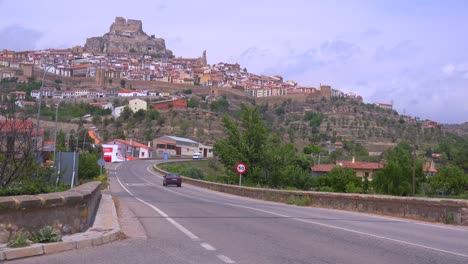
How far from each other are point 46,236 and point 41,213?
523mm

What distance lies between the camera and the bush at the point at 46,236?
35.5 feet

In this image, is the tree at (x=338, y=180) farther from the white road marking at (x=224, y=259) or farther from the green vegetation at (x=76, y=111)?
the green vegetation at (x=76, y=111)

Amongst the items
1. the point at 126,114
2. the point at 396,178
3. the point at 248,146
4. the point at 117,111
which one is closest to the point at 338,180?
the point at 396,178

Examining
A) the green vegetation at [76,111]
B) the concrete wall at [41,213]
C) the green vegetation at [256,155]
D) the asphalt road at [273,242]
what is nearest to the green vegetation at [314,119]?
the green vegetation at [76,111]

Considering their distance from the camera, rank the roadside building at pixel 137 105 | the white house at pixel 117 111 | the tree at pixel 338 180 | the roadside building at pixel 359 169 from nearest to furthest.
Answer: the tree at pixel 338 180 < the roadside building at pixel 359 169 < the white house at pixel 117 111 < the roadside building at pixel 137 105

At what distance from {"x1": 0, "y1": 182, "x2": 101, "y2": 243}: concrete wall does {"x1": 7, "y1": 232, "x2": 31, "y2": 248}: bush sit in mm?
119

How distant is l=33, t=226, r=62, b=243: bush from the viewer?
10828mm

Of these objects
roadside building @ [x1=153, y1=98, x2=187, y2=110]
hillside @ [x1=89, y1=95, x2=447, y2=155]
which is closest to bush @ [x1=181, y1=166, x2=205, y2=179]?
hillside @ [x1=89, y1=95, x2=447, y2=155]

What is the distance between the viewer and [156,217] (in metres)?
19.4

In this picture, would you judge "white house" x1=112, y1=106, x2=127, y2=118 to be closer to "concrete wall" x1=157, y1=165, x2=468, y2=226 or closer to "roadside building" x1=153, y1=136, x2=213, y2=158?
"roadside building" x1=153, y1=136, x2=213, y2=158

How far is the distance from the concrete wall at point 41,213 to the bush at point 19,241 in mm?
119

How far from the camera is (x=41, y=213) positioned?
11227 millimetres

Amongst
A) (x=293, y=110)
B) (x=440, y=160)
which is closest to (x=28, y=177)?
(x=440, y=160)

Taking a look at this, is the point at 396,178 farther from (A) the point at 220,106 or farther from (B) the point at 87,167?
(A) the point at 220,106
